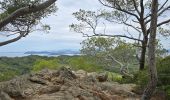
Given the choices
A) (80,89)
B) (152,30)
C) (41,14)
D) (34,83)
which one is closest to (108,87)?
(80,89)

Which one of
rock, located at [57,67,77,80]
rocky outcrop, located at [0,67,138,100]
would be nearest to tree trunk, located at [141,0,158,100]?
rocky outcrop, located at [0,67,138,100]

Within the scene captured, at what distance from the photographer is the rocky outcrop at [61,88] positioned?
1639 cm

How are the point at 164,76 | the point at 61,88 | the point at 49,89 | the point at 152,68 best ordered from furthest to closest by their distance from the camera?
the point at 164,76 < the point at 61,88 < the point at 49,89 < the point at 152,68

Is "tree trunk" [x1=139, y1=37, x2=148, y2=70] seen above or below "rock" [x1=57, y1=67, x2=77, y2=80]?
above

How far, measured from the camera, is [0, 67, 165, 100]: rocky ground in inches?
645

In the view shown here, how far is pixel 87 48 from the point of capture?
3234cm

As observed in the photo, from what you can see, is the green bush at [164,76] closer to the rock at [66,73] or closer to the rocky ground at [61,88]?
the rocky ground at [61,88]

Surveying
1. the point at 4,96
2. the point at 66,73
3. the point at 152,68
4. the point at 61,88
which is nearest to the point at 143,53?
the point at 66,73

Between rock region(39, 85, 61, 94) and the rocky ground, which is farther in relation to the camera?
rock region(39, 85, 61, 94)

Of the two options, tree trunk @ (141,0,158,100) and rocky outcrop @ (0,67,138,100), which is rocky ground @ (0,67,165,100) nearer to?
rocky outcrop @ (0,67,138,100)

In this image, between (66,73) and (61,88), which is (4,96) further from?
(66,73)

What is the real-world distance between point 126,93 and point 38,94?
14.4ft

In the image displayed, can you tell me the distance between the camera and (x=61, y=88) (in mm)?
17250

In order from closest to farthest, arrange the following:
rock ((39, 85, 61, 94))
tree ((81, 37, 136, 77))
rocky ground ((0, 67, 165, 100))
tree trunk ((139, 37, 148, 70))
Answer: rocky ground ((0, 67, 165, 100))
rock ((39, 85, 61, 94))
tree trunk ((139, 37, 148, 70))
tree ((81, 37, 136, 77))
